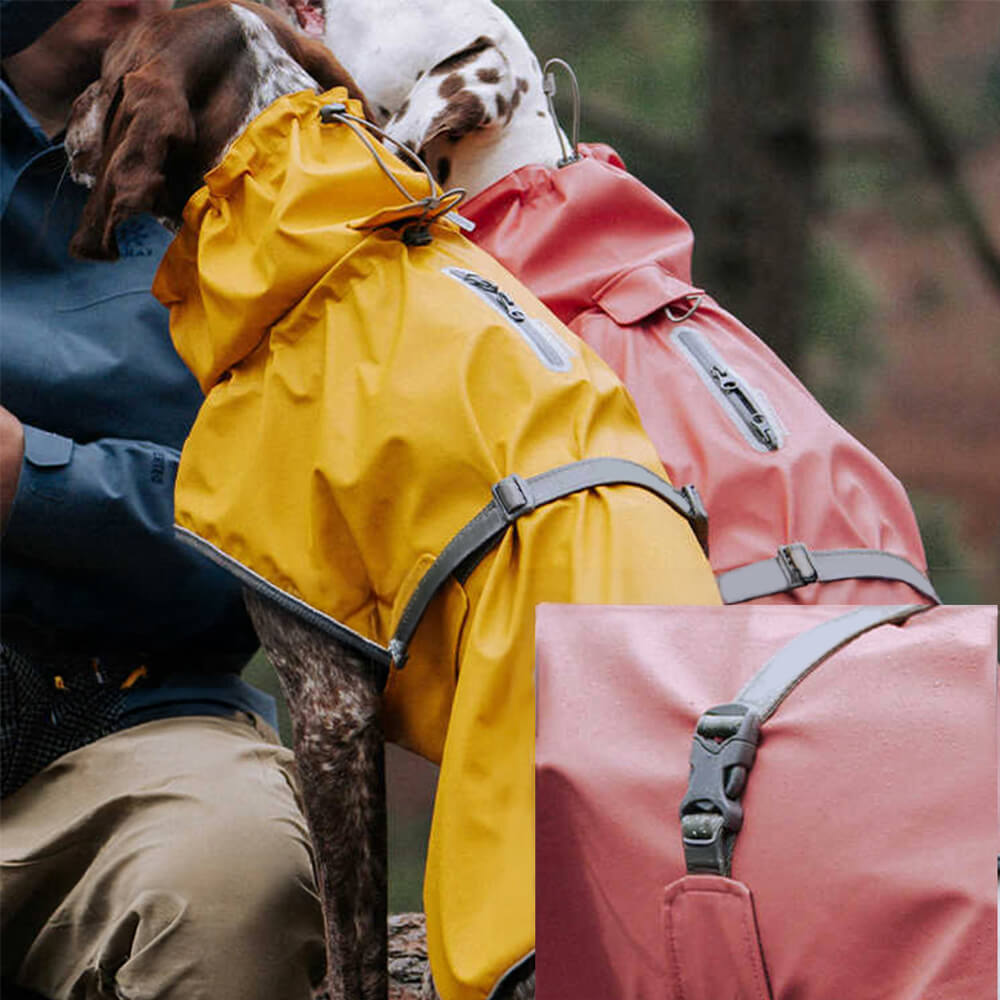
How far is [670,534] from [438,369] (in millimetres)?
340

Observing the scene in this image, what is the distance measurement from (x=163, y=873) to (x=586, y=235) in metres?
1.09

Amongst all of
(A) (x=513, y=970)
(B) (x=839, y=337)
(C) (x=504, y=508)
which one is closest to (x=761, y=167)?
(B) (x=839, y=337)

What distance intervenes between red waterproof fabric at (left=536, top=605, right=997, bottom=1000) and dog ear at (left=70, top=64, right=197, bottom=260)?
1.01 m

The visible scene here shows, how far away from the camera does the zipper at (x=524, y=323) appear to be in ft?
6.55

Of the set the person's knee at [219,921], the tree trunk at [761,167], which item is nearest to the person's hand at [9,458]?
the person's knee at [219,921]

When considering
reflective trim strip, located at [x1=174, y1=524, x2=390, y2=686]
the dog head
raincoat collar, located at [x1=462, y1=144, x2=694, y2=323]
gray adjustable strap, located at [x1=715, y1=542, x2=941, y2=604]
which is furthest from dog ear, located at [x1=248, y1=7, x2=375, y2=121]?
gray adjustable strap, located at [x1=715, y1=542, x2=941, y2=604]

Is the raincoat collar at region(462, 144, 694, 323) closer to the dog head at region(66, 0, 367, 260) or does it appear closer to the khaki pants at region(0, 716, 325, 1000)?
the dog head at region(66, 0, 367, 260)

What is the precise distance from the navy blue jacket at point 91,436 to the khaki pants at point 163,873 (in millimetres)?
183

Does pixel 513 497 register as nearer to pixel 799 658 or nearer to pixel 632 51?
pixel 799 658

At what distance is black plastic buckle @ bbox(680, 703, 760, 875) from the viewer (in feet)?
4.36

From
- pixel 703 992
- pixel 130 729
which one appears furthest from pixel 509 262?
pixel 703 992

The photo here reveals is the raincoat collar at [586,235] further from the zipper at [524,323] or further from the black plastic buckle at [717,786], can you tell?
the black plastic buckle at [717,786]

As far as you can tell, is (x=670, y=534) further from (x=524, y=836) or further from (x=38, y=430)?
(x=38, y=430)

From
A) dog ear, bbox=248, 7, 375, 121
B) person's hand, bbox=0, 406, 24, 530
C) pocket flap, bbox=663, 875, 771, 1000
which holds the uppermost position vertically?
dog ear, bbox=248, 7, 375, 121
